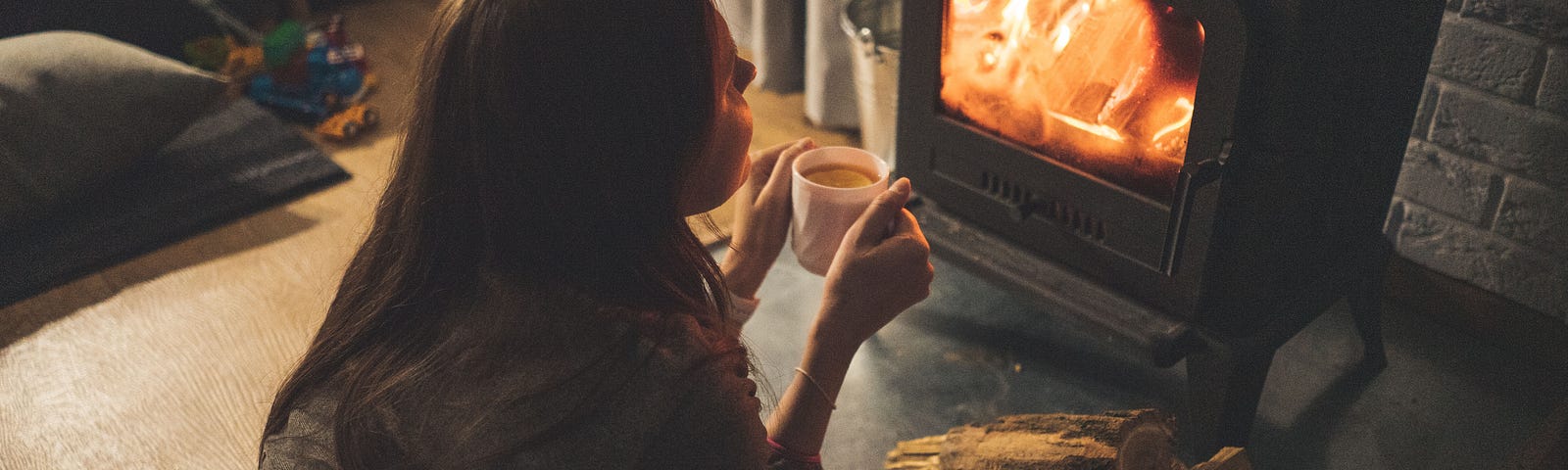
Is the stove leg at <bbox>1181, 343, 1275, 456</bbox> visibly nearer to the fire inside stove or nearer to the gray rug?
the fire inside stove

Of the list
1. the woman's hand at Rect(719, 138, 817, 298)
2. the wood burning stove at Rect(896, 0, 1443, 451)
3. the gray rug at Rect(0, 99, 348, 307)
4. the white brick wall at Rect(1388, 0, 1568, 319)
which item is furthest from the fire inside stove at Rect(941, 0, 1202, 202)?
the gray rug at Rect(0, 99, 348, 307)

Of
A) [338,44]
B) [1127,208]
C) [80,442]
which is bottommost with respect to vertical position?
[80,442]

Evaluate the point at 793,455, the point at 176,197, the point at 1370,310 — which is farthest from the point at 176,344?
the point at 1370,310

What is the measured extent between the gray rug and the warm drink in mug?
1.23 metres

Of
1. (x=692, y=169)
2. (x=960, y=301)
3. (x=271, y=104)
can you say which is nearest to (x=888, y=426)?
(x=960, y=301)

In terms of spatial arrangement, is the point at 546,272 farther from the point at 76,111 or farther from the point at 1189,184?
the point at 76,111

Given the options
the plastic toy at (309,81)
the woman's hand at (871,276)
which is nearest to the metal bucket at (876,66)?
the woman's hand at (871,276)

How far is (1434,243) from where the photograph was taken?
1.52m

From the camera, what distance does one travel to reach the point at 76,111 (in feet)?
5.84

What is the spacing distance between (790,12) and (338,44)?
99 centimetres

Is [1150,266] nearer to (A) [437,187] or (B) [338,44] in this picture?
(A) [437,187]

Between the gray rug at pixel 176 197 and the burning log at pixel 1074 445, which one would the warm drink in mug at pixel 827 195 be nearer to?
the burning log at pixel 1074 445

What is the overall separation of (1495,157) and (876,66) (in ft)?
3.04

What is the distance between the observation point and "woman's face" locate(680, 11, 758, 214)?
2.53 feet
